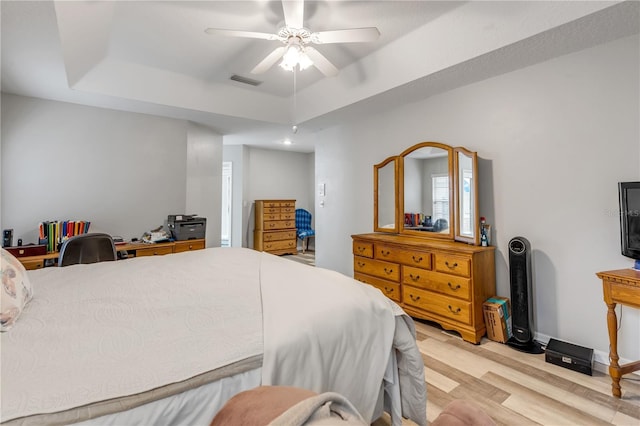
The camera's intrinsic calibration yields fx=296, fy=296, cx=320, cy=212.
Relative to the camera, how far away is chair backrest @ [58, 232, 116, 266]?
2406mm

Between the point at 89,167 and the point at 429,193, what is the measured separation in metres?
3.92

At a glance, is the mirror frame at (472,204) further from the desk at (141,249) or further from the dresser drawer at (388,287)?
the desk at (141,249)

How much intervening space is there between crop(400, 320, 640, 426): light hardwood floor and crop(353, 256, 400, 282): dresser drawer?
33.1 inches

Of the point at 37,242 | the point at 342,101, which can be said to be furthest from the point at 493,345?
the point at 37,242

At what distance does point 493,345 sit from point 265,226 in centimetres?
464

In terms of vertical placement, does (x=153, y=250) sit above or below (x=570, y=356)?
above

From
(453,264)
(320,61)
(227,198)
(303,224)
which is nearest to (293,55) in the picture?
(320,61)

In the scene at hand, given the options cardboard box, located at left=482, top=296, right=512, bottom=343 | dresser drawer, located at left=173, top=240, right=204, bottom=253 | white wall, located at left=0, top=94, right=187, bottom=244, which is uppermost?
white wall, located at left=0, top=94, right=187, bottom=244

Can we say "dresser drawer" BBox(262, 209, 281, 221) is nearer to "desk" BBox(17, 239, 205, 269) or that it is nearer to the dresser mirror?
"desk" BBox(17, 239, 205, 269)

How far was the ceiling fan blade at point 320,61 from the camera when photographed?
7.55ft

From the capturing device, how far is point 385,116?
373 cm

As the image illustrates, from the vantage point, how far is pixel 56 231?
3.15 meters

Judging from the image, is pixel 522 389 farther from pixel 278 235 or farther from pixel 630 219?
pixel 278 235

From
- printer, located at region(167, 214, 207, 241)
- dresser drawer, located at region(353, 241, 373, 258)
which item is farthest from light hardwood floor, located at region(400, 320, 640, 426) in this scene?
printer, located at region(167, 214, 207, 241)
